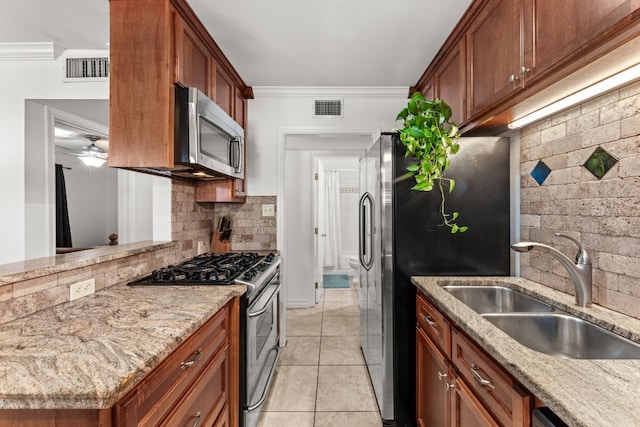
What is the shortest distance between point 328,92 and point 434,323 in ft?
7.17

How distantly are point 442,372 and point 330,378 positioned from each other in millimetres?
1239

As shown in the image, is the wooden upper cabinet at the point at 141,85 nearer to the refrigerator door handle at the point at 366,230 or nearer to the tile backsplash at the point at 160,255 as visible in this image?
the tile backsplash at the point at 160,255

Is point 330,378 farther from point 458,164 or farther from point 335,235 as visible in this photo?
point 335,235

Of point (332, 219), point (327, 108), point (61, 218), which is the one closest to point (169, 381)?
point (327, 108)

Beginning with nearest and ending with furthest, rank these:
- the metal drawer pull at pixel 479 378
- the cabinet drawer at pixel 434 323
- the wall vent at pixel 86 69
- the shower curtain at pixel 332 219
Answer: the metal drawer pull at pixel 479 378
the cabinet drawer at pixel 434 323
the wall vent at pixel 86 69
the shower curtain at pixel 332 219

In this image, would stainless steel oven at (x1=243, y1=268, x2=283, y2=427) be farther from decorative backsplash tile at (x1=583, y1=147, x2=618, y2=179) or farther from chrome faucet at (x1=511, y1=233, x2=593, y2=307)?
decorative backsplash tile at (x1=583, y1=147, x2=618, y2=179)

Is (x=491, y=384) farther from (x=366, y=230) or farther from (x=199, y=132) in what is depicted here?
(x=199, y=132)

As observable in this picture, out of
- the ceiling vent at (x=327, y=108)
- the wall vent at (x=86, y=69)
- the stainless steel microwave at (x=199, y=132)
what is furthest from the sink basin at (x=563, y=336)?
the wall vent at (x=86, y=69)

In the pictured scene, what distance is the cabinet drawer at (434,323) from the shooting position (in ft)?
4.66

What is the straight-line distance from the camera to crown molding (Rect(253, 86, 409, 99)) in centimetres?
292

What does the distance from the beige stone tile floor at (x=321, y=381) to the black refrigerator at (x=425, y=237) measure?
0.97 ft

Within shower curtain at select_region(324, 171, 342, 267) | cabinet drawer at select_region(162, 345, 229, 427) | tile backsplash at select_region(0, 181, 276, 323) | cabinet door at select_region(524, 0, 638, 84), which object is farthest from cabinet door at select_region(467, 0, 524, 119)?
shower curtain at select_region(324, 171, 342, 267)

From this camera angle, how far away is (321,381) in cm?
243

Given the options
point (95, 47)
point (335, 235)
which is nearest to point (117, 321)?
point (95, 47)
